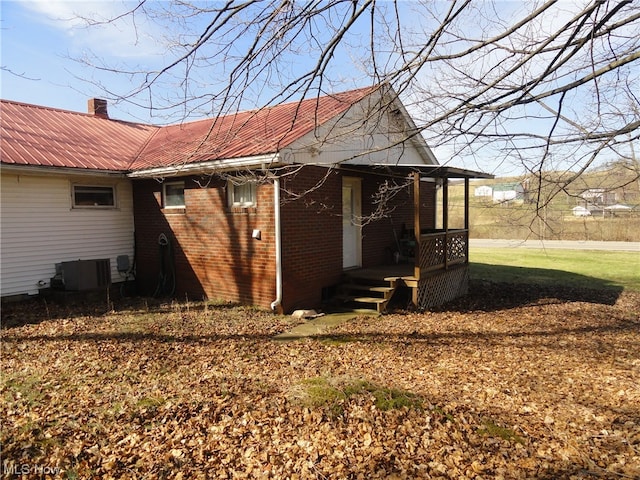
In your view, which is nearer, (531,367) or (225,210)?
(531,367)

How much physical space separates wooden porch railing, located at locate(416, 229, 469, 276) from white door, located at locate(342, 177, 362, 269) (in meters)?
1.82

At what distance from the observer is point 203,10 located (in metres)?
4.18

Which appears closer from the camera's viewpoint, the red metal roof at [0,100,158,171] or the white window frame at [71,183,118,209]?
the red metal roof at [0,100,158,171]

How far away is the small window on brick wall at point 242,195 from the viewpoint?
9.12 m

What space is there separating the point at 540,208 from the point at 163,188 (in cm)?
852

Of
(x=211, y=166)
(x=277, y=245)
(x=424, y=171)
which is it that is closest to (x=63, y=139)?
(x=211, y=166)

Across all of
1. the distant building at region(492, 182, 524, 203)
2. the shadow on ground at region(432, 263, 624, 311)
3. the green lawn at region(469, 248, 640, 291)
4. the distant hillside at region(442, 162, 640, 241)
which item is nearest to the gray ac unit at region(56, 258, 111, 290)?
the shadow on ground at region(432, 263, 624, 311)

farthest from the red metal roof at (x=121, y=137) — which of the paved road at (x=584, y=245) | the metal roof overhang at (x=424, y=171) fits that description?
the paved road at (x=584, y=245)

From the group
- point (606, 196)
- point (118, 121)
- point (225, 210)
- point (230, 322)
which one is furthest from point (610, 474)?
point (118, 121)

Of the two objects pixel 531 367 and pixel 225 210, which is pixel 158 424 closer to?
pixel 531 367

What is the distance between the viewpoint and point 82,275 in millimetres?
9750

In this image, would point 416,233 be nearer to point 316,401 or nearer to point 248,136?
point 248,136

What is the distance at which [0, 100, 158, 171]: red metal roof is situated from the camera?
9.58 meters

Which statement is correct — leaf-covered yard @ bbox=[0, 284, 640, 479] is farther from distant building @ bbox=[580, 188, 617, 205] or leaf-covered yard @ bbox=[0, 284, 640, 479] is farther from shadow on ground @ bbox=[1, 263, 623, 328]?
distant building @ bbox=[580, 188, 617, 205]
